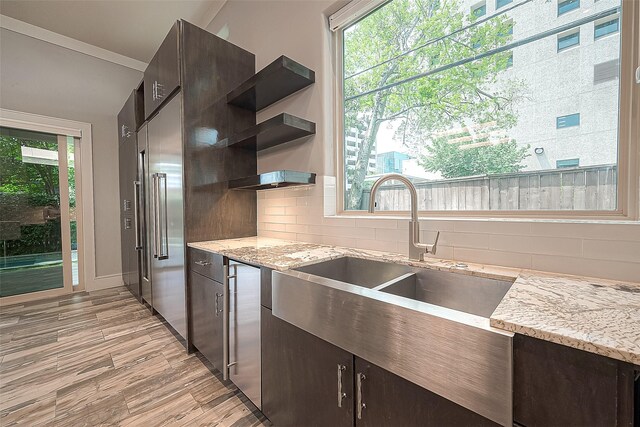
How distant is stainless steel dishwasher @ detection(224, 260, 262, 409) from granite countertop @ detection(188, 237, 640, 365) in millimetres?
280

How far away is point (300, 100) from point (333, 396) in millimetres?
1895

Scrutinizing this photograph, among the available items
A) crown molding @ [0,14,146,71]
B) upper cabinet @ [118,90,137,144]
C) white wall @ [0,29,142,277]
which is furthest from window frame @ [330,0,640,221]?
crown molding @ [0,14,146,71]

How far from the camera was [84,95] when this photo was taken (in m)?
3.53

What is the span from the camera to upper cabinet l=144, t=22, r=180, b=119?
1967 mm

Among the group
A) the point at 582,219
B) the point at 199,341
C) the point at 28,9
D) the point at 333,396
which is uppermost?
the point at 28,9

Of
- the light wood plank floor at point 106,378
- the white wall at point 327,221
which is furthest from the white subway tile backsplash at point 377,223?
the light wood plank floor at point 106,378

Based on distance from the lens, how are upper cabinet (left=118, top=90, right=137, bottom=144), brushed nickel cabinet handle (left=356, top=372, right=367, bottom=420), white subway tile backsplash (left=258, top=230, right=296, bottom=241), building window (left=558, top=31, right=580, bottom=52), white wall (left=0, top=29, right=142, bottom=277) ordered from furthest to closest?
white wall (left=0, top=29, right=142, bottom=277) < upper cabinet (left=118, top=90, right=137, bottom=144) < white subway tile backsplash (left=258, top=230, right=296, bottom=241) < building window (left=558, top=31, right=580, bottom=52) < brushed nickel cabinet handle (left=356, top=372, right=367, bottom=420)

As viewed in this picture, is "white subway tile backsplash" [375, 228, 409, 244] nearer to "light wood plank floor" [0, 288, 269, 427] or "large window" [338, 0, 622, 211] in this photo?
"large window" [338, 0, 622, 211]

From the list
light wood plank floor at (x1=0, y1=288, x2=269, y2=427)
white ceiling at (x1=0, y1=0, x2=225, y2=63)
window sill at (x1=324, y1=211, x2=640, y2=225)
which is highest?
white ceiling at (x1=0, y1=0, x2=225, y2=63)

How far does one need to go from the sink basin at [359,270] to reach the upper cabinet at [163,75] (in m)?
1.72

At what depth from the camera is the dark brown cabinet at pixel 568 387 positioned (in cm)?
49

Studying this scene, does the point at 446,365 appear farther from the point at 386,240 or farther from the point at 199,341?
the point at 199,341

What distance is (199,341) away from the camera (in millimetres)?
1878

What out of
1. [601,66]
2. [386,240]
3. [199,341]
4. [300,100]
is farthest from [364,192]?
[199,341]
